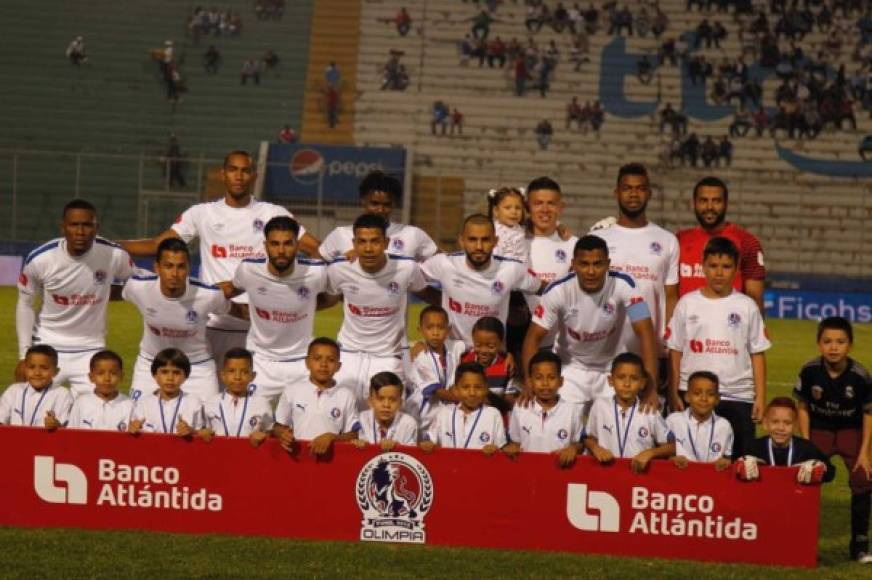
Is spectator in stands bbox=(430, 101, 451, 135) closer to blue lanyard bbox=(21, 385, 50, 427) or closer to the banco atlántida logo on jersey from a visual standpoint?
blue lanyard bbox=(21, 385, 50, 427)

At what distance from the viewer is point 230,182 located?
1025cm

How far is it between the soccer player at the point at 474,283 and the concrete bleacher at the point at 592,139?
2411 centimetres

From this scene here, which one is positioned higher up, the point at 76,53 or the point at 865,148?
the point at 76,53

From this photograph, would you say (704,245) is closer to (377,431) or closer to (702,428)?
(702,428)

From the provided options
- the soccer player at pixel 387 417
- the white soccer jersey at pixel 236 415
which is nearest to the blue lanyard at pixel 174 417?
the white soccer jersey at pixel 236 415

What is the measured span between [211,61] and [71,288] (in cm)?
3146

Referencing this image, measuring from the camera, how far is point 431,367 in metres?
9.39

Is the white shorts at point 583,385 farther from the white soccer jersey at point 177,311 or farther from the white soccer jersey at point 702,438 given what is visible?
the white soccer jersey at point 177,311

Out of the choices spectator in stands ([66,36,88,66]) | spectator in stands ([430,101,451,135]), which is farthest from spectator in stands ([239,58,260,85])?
spectator in stands ([430,101,451,135])

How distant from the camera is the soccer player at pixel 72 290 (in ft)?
32.9

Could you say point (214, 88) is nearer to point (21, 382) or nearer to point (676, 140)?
point (676, 140)

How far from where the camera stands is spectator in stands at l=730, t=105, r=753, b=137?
3809 cm

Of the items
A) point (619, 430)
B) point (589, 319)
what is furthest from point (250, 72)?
point (619, 430)

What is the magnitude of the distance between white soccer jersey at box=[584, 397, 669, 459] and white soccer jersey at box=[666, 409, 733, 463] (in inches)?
3.8
